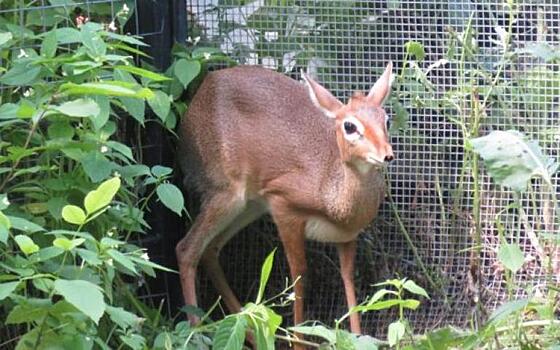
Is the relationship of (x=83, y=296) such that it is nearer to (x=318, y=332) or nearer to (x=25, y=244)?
(x=25, y=244)

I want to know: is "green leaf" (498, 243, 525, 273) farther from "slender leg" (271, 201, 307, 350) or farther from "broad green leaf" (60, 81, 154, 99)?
"broad green leaf" (60, 81, 154, 99)

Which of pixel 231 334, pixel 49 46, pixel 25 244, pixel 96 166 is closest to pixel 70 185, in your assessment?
pixel 96 166

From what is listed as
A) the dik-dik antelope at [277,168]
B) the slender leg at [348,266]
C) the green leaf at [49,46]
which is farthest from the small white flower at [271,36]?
the green leaf at [49,46]

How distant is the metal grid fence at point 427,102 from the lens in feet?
21.9

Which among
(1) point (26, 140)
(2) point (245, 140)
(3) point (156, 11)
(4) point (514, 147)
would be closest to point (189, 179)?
(2) point (245, 140)

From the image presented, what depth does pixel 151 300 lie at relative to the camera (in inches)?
264

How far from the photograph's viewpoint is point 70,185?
554 centimetres

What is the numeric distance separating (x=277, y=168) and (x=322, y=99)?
16.1 inches

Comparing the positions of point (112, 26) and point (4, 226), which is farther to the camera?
point (112, 26)

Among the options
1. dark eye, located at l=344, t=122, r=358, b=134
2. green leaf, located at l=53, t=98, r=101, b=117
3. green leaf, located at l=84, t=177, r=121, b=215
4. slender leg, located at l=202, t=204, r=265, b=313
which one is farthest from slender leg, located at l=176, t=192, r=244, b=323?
green leaf, located at l=84, t=177, r=121, b=215

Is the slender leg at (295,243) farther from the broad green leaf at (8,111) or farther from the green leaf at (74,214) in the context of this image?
the green leaf at (74,214)

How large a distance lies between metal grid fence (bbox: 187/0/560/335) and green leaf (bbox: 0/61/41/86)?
5.40 ft

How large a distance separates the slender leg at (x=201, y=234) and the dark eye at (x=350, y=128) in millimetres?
672

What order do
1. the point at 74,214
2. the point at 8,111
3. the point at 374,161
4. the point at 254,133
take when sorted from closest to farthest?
the point at 74,214 < the point at 8,111 < the point at 374,161 < the point at 254,133
